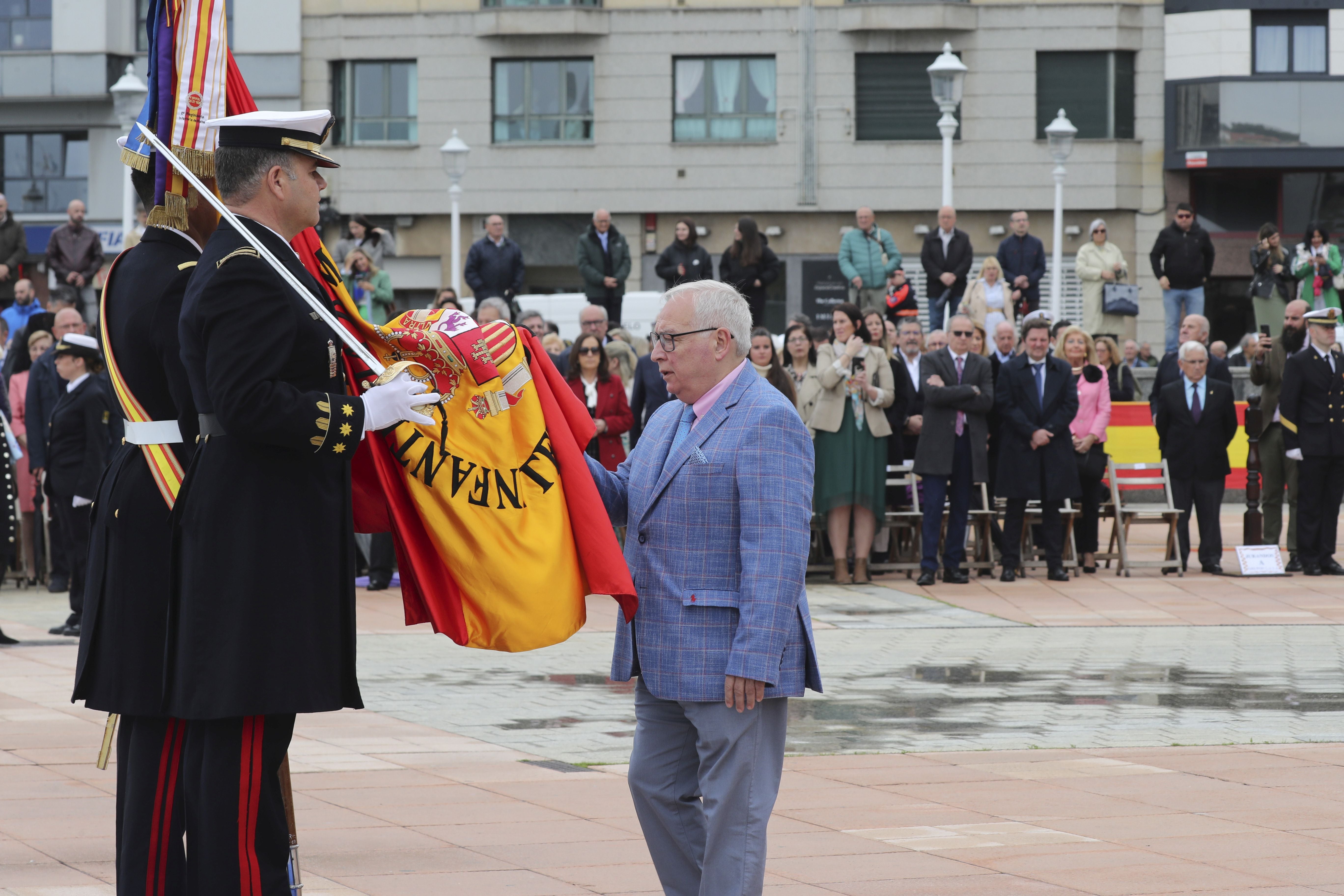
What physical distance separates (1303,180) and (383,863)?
35.6m

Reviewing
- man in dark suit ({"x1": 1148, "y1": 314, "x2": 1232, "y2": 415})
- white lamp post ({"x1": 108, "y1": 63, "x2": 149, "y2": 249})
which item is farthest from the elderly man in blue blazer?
white lamp post ({"x1": 108, "y1": 63, "x2": 149, "y2": 249})

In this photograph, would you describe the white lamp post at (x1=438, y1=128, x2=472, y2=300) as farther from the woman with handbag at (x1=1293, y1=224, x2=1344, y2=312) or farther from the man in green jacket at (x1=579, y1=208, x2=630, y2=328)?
the woman with handbag at (x1=1293, y1=224, x2=1344, y2=312)

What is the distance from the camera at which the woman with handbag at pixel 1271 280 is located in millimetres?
24281

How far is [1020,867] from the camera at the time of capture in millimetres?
6059

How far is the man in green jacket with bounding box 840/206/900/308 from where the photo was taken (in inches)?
875

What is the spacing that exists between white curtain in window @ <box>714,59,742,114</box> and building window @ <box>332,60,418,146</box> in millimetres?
Result: 6442

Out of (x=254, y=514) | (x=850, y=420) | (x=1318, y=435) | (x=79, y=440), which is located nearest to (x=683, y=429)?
(x=254, y=514)

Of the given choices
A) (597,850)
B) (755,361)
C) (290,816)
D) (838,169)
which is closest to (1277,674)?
(755,361)

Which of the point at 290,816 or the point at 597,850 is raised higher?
the point at 290,816

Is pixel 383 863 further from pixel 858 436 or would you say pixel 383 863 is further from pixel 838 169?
pixel 838 169

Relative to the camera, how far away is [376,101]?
129ft

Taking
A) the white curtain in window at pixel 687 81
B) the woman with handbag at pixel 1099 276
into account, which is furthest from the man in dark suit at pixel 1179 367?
the white curtain in window at pixel 687 81

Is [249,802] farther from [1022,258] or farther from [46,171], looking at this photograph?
[46,171]

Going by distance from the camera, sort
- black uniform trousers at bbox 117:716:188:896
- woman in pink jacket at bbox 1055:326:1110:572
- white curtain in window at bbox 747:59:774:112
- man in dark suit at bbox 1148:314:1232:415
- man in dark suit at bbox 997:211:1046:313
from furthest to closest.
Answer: white curtain in window at bbox 747:59:774:112
man in dark suit at bbox 997:211:1046:313
man in dark suit at bbox 1148:314:1232:415
woman in pink jacket at bbox 1055:326:1110:572
black uniform trousers at bbox 117:716:188:896
